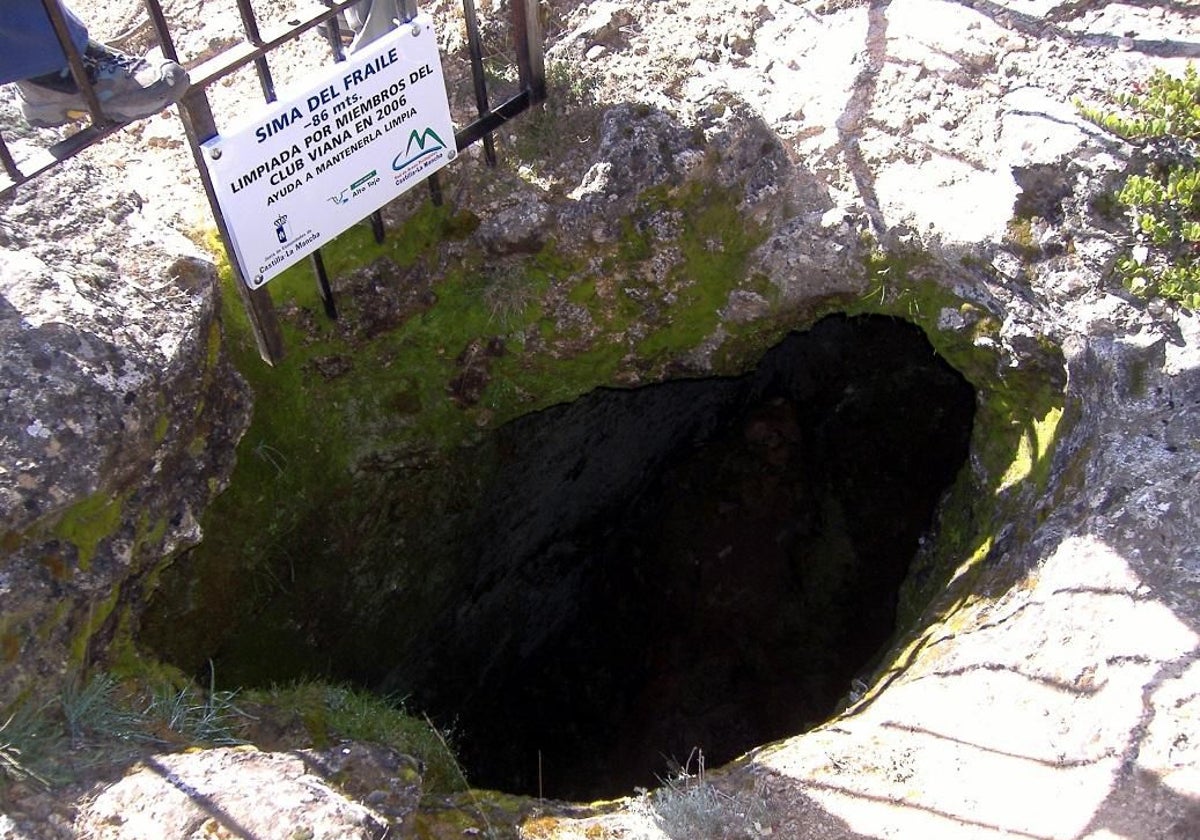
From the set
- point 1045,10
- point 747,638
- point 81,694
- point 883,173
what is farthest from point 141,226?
point 747,638

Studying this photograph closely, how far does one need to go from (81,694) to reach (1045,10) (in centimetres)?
476

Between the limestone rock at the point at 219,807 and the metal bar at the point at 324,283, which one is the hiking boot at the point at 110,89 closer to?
the metal bar at the point at 324,283

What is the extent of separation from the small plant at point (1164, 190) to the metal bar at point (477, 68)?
96.8 inches

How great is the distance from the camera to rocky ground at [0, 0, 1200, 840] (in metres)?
2.94

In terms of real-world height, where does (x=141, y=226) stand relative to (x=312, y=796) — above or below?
above

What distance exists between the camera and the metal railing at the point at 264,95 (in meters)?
2.91

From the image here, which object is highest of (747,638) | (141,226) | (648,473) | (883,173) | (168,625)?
(141,226)

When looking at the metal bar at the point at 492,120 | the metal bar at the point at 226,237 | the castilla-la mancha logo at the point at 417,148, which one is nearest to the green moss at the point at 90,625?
the metal bar at the point at 226,237

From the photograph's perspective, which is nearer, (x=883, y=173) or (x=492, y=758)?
(x=883, y=173)

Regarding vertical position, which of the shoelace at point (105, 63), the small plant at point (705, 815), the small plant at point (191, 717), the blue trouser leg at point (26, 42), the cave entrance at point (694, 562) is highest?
the blue trouser leg at point (26, 42)

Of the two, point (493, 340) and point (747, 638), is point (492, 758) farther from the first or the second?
point (493, 340)

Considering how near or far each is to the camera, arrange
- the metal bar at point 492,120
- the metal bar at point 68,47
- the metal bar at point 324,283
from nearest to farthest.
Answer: the metal bar at point 68,47 < the metal bar at point 324,283 < the metal bar at point 492,120

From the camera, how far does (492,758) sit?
5.62 metres

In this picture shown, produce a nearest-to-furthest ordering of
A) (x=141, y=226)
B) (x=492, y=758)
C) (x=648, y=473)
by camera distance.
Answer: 1. (x=141, y=226)
2. (x=492, y=758)
3. (x=648, y=473)
